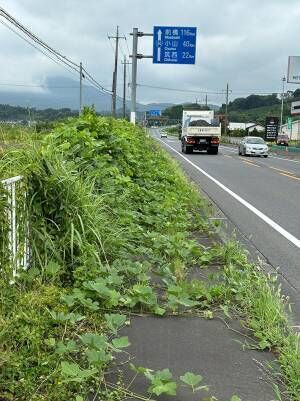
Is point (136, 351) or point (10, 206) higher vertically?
point (10, 206)

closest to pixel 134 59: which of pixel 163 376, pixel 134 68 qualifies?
pixel 134 68

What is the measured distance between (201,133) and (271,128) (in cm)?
3771

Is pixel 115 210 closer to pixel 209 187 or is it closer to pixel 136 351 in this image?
pixel 136 351

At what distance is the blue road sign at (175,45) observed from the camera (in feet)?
80.3

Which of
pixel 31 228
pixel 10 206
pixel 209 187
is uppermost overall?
pixel 10 206

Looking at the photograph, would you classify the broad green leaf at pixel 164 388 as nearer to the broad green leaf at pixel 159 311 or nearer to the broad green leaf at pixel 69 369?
the broad green leaf at pixel 69 369

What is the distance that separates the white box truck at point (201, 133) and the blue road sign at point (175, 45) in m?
10.2

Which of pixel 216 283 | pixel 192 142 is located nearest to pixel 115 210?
pixel 216 283

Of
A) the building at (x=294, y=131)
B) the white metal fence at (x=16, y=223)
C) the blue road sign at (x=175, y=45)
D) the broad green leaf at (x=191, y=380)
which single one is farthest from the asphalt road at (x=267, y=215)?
the building at (x=294, y=131)

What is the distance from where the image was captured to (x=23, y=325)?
3.24m

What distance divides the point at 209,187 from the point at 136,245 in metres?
9.18

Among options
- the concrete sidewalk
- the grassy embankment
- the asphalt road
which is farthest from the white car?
the concrete sidewalk

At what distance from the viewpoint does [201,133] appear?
34906 mm

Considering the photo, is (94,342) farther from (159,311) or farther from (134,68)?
(134,68)
